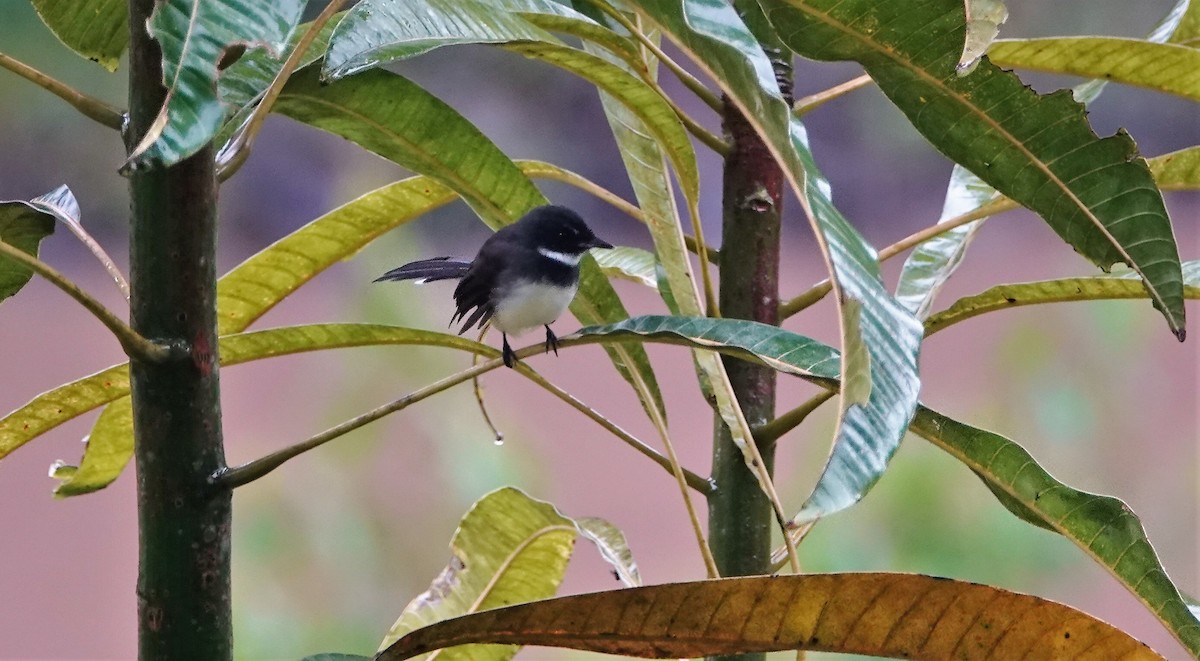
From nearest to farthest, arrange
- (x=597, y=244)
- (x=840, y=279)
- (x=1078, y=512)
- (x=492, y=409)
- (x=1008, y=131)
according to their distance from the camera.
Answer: (x=840, y=279)
(x=1008, y=131)
(x=1078, y=512)
(x=597, y=244)
(x=492, y=409)

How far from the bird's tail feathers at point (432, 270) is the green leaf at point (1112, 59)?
552 mm

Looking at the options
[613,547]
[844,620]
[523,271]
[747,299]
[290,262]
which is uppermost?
[523,271]

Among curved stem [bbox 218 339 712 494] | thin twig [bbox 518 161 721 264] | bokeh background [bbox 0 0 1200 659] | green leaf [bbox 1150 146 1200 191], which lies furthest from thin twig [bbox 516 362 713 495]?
bokeh background [bbox 0 0 1200 659]

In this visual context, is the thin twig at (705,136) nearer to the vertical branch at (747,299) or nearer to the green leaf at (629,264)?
the vertical branch at (747,299)

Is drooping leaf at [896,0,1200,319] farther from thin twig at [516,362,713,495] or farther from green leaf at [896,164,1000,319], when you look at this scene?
thin twig at [516,362,713,495]

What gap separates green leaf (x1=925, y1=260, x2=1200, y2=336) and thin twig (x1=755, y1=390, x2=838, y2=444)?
0.10 metres

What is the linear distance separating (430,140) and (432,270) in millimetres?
484

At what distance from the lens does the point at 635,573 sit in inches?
27.3

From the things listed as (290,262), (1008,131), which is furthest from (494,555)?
(1008,131)

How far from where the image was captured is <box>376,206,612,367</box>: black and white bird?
1.03 metres

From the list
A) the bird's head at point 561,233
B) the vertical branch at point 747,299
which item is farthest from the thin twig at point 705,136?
the bird's head at point 561,233

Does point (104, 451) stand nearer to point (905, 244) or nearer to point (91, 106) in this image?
point (91, 106)

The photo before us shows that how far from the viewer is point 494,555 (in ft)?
2.51

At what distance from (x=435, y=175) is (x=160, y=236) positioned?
166mm
